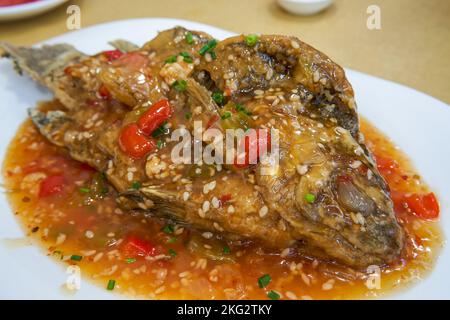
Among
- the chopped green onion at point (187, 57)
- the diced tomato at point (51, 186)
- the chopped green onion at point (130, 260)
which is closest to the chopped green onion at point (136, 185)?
the chopped green onion at point (130, 260)

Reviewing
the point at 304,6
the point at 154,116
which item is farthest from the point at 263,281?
the point at 304,6

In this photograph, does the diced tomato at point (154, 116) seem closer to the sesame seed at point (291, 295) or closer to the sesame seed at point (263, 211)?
the sesame seed at point (263, 211)

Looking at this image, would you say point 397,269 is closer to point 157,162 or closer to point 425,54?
point 157,162

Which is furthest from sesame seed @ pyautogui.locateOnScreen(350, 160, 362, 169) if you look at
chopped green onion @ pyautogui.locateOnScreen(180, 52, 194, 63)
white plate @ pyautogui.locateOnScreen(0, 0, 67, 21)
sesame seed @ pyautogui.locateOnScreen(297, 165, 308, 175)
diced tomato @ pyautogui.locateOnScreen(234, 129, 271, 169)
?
white plate @ pyautogui.locateOnScreen(0, 0, 67, 21)

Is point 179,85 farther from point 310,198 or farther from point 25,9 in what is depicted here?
point 25,9

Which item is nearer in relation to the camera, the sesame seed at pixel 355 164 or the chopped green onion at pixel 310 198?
the chopped green onion at pixel 310 198

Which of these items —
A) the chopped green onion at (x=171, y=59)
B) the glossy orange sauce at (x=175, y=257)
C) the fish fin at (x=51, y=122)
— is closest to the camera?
the glossy orange sauce at (x=175, y=257)

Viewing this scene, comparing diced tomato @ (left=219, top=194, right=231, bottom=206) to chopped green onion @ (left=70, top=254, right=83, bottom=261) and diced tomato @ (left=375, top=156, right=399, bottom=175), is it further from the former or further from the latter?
diced tomato @ (left=375, top=156, right=399, bottom=175)
